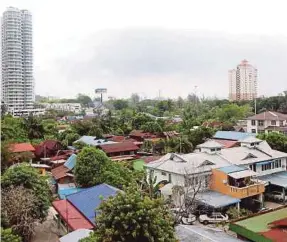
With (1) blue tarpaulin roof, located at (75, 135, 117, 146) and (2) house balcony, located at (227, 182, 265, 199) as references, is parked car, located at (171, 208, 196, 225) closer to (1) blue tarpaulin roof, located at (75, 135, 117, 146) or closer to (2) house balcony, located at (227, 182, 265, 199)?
(2) house balcony, located at (227, 182, 265, 199)

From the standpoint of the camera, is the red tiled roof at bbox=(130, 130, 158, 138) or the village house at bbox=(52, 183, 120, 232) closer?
the village house at bbox=(52, 183, 120, 232)

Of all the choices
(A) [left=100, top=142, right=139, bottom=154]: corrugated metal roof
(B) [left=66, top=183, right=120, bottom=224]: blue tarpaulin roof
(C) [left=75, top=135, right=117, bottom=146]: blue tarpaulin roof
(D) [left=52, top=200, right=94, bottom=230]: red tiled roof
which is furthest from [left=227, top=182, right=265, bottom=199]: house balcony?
(C) [left=75, top=135, right=117, bottom=146]: blue tarpaulin roof

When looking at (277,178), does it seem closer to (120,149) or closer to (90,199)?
(90,199)

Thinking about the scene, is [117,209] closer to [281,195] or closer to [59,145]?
[281,195]

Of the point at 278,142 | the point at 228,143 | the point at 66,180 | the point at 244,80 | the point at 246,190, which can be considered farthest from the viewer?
the point at 244,80

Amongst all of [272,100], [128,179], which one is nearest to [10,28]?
[272,100]

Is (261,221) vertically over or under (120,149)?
under

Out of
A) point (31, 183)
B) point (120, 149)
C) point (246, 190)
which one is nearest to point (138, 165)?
point (120, 149)
